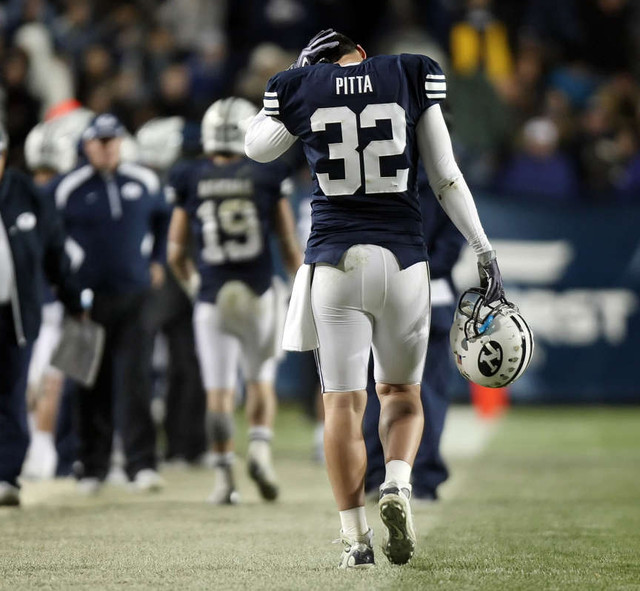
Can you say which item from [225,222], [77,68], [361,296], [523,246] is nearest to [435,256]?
[225,222]

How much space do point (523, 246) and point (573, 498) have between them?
625 cm

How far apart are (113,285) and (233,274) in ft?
3.89

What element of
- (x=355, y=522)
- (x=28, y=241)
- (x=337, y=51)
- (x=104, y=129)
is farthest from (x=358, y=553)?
(x=104, y=129)

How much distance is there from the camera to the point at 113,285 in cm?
856

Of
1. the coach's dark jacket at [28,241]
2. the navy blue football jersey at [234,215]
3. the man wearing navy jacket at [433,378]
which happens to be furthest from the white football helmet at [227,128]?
the man wearing navy jacket at [433,378]

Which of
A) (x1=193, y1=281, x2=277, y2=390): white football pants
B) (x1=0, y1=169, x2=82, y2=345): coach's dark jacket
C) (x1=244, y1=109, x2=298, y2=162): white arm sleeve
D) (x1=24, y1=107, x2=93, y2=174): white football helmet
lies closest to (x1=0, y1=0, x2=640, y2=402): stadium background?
(x1=24, y1=107, x2=93, y2=174): white football helmet

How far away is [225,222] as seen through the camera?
25.2ft

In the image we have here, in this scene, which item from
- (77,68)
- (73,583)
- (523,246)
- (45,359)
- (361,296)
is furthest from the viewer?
(77,68)

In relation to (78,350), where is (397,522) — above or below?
below

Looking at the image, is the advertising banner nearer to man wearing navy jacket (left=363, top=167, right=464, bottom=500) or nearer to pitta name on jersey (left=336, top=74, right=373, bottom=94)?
man wearing navy jacket (left=363, top=167, right=464, bottom=500)

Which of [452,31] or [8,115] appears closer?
[8,115]

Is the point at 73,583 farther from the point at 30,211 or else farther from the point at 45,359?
the point at 45,359

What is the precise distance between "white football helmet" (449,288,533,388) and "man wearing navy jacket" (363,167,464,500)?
1.97 m

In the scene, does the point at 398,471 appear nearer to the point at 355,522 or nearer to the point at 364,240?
the point at 355,522
